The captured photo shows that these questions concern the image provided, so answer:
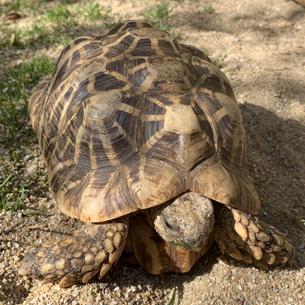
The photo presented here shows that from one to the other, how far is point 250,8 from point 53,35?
6.97 feet

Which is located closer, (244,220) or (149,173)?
(149,173)

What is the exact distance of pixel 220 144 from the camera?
2.82 metres

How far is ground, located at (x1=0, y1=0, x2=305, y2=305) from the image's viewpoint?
276cm

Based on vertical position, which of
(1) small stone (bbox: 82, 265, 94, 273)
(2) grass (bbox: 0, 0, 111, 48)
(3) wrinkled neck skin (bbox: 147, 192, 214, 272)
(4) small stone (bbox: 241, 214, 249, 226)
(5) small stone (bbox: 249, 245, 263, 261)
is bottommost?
(2) grass (bbox: 0, 0, 111, 48)

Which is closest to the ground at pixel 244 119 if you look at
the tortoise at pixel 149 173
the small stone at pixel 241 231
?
the tortoise at pixel 149 173

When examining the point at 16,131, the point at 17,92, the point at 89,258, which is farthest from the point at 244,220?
the point at 17,92

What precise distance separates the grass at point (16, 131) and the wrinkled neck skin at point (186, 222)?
1075 mm

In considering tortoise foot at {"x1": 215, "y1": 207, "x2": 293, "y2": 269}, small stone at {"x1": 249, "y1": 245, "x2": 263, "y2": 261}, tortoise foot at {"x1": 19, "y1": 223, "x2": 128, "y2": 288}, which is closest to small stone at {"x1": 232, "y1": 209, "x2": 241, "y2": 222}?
tortoise foot at {"x1": 215, "y1": 207, "x2": 293, "y2": 269}

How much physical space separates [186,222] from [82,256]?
0.58 meters

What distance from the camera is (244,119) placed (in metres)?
4.04

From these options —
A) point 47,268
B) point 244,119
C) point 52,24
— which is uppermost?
point 47,268

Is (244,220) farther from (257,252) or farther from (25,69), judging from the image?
(25,69)

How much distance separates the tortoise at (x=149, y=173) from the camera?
2609 mm

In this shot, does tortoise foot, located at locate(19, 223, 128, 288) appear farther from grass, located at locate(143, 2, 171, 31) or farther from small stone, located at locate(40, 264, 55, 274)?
grass, located at locate(143, 2, 171, 31)
